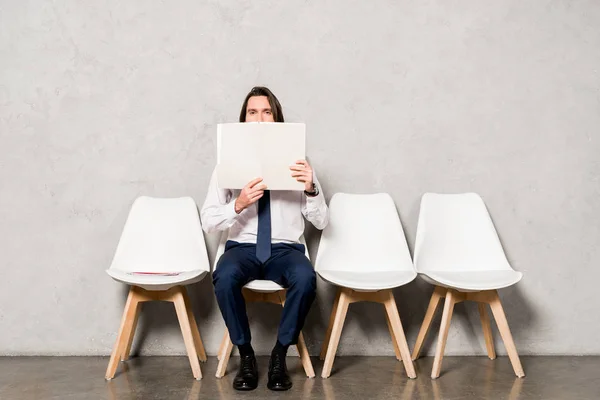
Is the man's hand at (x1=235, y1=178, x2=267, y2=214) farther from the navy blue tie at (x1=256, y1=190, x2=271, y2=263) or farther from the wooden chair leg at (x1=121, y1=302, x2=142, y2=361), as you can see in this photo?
the wooden chair leg at (x1=121, y1=302, x2=142, y2=361)

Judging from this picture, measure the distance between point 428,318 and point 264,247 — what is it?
884 millimetres

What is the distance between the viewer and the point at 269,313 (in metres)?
3.19

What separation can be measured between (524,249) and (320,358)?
3.93ft

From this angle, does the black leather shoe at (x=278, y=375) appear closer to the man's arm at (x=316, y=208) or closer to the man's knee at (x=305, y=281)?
the man's knee at (x=305, y=281)

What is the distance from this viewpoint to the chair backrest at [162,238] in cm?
296

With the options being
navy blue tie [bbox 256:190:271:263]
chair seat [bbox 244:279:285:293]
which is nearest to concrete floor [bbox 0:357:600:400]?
chair seat [bbox 244:279:285:293]

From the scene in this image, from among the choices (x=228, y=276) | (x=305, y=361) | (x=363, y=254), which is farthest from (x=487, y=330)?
(x=228, y=276)

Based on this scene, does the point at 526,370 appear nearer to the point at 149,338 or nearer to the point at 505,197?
the point at 505,197

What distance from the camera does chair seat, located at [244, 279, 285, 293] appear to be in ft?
8.55

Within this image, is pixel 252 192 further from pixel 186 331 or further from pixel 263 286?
pixel 186 331

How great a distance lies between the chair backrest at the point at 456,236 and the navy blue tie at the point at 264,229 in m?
0.74

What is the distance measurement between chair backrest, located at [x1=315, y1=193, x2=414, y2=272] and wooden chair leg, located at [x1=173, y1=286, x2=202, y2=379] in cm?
63

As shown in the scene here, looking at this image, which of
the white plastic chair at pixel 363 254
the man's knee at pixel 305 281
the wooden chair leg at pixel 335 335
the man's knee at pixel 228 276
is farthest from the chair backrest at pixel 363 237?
the man's knee at pixel 228 276

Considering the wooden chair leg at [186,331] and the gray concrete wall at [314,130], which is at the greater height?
the gray concrete wall at [314,130]
